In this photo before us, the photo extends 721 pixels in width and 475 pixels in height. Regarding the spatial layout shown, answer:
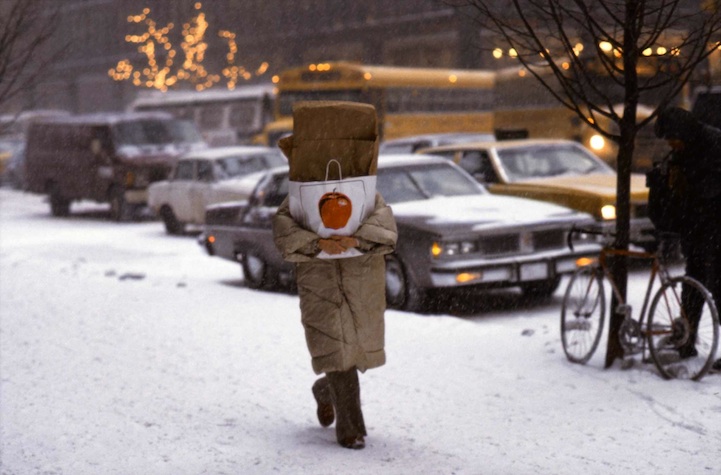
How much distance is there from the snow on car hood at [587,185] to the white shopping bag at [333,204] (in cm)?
706

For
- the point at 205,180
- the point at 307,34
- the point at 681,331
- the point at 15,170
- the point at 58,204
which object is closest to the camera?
the point at 681,331

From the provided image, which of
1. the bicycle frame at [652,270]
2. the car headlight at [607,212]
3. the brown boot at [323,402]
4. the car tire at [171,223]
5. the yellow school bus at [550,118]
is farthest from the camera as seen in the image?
the car tire at [171,223]

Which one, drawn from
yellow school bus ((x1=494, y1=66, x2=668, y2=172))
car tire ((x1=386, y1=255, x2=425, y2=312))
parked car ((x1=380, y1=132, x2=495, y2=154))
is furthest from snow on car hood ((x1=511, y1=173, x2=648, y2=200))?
parked car ((x1=380, y1=132, x2=495, y2=154))

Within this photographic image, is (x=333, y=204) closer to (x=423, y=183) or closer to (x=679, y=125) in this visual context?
(x=679, y=125)

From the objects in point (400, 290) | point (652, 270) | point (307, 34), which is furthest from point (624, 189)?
point (307, 34)

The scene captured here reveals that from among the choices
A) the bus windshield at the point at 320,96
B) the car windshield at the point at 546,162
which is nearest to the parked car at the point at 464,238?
the car windshield at the point at 546,162

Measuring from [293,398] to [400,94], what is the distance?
1893 cm

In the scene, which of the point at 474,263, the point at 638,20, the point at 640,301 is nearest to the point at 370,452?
the point at 638,20

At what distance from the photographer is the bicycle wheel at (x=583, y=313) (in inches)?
307

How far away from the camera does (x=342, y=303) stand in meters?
5.81

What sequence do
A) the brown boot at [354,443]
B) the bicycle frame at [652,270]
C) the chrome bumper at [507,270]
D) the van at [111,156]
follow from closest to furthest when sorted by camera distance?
the brown boot at [354,443], the bicycle frame at [652,270], the chrome bumper at [507,270], the van at [111,156]

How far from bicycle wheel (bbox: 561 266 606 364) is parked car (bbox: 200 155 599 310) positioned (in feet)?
5.46

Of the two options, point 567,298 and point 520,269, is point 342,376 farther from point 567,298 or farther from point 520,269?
point 520,269

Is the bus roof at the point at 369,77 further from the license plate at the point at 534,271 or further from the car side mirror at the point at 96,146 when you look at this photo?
the license plate at the point at 534,271
